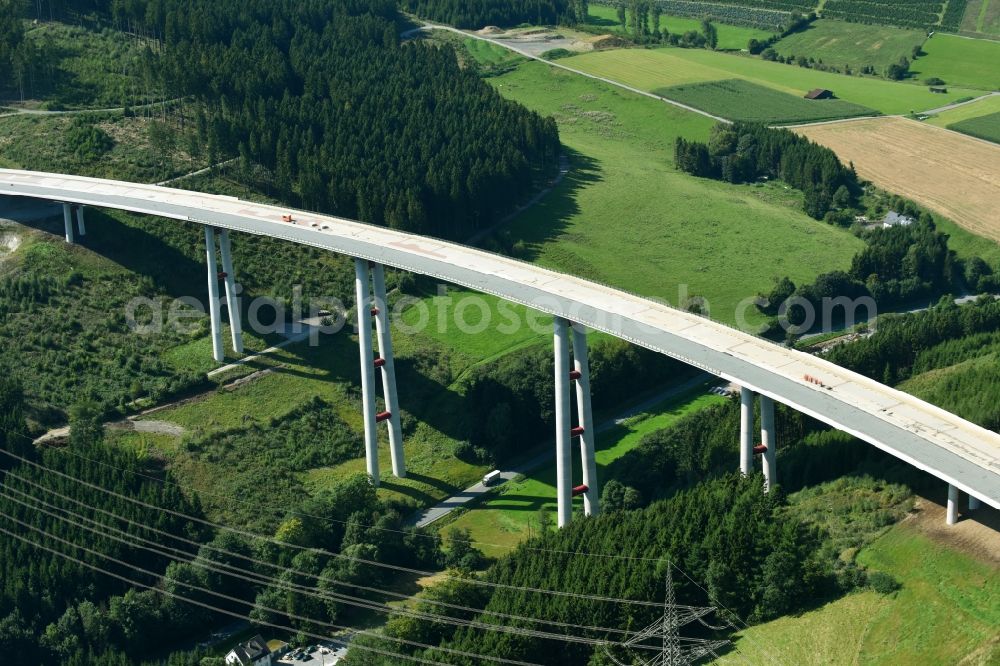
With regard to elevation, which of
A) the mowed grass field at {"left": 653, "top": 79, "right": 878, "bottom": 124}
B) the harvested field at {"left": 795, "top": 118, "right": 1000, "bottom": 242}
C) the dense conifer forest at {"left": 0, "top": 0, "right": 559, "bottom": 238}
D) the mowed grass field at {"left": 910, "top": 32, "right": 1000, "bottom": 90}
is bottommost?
the harvested field at {"left": 795, "top": 118, "right": 1000, "bottom": 242}

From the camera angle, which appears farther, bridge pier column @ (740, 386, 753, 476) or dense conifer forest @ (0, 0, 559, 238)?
dense conifer forest @ (0, 0, 559, 238)

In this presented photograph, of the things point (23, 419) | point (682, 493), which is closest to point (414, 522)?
point (682, 493)

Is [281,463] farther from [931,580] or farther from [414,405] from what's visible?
[931,580]

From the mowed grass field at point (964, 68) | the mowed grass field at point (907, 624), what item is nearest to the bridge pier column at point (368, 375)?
the mowed grass field at point (907, 624)

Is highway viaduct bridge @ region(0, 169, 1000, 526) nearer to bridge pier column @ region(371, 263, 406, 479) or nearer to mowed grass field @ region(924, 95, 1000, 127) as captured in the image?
bridge pier column @ region(371, 263, 406, 479)

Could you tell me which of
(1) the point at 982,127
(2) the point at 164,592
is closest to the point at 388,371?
(2) the point at 164,592

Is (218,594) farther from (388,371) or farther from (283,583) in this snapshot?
(388,371)

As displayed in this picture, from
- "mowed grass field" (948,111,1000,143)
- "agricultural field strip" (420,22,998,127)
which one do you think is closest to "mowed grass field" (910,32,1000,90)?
"agricultural field strip" (420,22,998,127)
